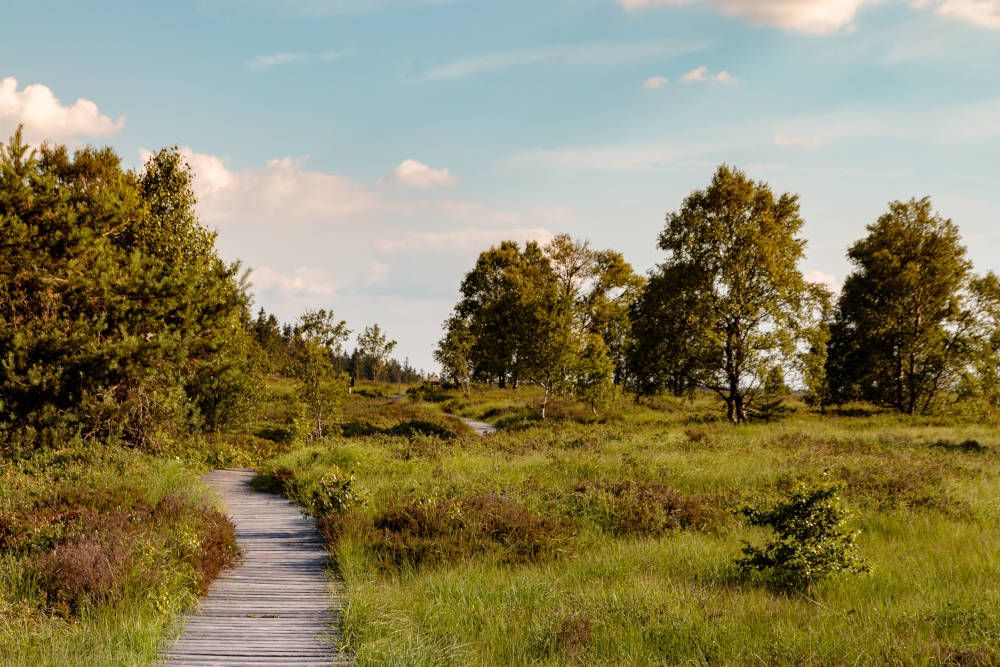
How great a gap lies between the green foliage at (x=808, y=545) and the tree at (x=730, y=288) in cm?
2291

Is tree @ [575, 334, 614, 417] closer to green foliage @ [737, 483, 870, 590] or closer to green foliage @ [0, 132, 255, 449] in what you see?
green foliage @ [0, 132, 255, 449]

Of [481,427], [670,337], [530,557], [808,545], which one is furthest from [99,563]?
[670,337]

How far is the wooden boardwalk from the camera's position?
6031 mm

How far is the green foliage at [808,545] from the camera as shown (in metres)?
8.34

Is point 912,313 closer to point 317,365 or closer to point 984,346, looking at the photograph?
point 984,346

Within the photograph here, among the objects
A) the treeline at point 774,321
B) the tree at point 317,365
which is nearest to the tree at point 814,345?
the treeline at point 774,321

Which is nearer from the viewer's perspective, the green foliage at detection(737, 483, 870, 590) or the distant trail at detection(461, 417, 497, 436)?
the green foliage at detection(737, 483, 870, 590)

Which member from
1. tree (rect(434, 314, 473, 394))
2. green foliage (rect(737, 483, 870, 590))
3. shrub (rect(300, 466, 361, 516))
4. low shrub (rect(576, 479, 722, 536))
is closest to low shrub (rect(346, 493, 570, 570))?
shrub (rect(300, 466, 361, 516))

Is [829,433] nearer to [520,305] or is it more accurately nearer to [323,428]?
[520,305]

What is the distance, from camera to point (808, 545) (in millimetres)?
8477

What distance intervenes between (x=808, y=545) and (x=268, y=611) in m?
6.87

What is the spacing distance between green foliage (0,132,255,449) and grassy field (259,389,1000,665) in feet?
14.9

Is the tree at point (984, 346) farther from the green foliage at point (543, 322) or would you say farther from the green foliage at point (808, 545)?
the green foliage at point (808, 545)

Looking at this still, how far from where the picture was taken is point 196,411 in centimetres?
1961
